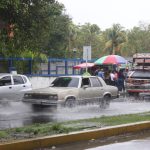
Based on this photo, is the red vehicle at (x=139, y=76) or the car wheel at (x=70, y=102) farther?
the red vehicle at (x=139, y=76)

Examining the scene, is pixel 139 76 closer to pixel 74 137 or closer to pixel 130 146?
pixel 74 137

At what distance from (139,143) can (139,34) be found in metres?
68.8

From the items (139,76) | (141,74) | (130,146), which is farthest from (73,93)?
(141,74)

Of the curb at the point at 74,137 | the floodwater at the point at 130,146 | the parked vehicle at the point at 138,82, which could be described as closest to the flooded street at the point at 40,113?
the curb at the point at 74,137

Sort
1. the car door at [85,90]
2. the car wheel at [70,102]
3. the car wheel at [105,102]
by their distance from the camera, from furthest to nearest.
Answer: the car wheel at [105,102] → the car door at [85,90] → the car wheel at [70,102]

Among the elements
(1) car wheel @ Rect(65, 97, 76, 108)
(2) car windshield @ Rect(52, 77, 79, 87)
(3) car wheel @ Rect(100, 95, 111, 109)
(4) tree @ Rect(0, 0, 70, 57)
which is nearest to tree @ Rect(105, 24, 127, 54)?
(3) car wheel @ Rect(100, 95, 111, 109)

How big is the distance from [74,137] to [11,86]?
11.3m

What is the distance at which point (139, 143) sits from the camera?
1097cm

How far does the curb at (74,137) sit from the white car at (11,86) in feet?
31.7

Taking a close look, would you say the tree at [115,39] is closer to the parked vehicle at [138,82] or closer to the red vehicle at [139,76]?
the red vehicle at [139,76]

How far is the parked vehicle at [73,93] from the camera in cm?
1895

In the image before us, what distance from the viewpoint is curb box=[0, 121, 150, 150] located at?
31.7 ft

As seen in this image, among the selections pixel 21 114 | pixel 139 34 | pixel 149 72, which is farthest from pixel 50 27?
pixel 139 34

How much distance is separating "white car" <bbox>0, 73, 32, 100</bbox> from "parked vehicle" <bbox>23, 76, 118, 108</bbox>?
202cm
